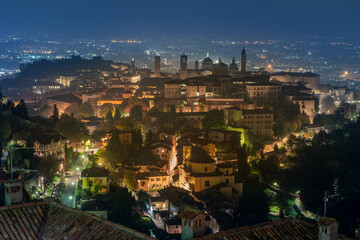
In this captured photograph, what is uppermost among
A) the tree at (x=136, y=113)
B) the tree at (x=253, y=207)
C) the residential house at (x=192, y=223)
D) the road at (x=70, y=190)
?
the residential house at (x=192, y=223)

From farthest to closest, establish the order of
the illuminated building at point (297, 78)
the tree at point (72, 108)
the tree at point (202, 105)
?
the illuminated building at point (297, 78), the tree at point (72, 108), the tree at point (202, 105)

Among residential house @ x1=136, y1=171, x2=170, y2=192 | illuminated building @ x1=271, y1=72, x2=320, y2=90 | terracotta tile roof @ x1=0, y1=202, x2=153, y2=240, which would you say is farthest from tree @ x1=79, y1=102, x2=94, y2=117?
terracotta tile roof @ x1=0, y1=202, x2=153, y2=240

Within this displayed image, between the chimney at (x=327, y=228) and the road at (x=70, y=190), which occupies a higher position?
the chimney at (x=327, y=228)

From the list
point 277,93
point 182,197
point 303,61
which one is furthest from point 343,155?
point 303,61

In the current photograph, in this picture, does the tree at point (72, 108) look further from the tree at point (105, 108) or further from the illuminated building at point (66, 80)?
the illuminated building at point (66, 80)

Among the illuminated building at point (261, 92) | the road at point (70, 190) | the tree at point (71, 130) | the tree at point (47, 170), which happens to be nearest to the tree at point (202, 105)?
the illuminated building at point (261, 92)

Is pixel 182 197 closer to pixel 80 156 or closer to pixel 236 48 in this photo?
pixel 80 156
